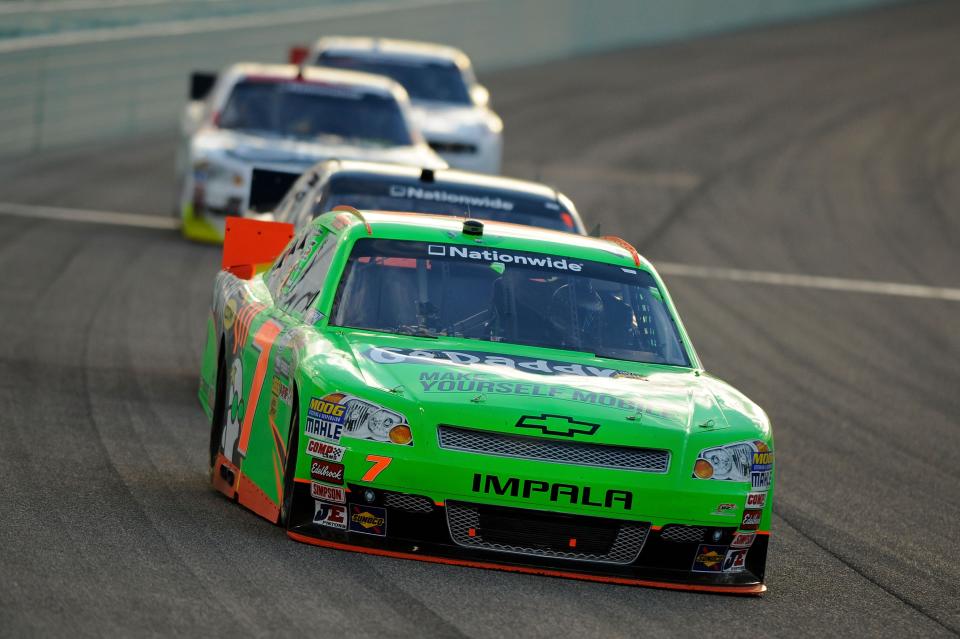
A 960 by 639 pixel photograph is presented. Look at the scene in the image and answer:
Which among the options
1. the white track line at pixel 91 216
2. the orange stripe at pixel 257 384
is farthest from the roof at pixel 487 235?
the white track line at pixel 91 216

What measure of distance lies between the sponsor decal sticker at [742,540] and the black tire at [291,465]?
169cm

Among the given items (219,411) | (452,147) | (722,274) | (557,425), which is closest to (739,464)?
(557,425)

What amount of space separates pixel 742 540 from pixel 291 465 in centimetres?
175

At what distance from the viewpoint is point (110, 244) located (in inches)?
692

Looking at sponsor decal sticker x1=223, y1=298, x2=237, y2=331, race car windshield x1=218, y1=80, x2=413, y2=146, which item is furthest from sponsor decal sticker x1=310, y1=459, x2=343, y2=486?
race car windshield x1=218, y1=80, x2=413, y2=146

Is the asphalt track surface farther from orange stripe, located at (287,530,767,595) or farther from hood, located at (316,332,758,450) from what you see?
hood, located at (316,332,758,450)

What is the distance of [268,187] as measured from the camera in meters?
13.7

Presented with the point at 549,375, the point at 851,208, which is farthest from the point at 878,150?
the point at 549,375

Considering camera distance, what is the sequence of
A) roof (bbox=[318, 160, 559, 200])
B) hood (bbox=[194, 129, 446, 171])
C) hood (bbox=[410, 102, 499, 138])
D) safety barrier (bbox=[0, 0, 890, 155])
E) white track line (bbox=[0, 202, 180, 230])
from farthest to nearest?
safety barrier (bbox=[0, 0, 890, 155]) < hood (bbox=[410, 102, 499, 138]) < white track line (bbox=[0, 202, 180, 230]) < hood (bbox=[194, 129, 446, 171]) < roof (bbox=[318, 160, 559, 200])

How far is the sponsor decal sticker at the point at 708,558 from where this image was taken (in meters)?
7.32

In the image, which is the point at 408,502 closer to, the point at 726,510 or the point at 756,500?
the point at 726,510

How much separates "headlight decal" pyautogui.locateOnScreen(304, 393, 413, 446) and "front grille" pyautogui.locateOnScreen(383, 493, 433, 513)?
7.8 inches

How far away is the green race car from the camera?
7.11 meters

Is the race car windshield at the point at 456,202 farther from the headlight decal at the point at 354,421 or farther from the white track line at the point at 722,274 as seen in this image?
the white track line at the point at 722,274
